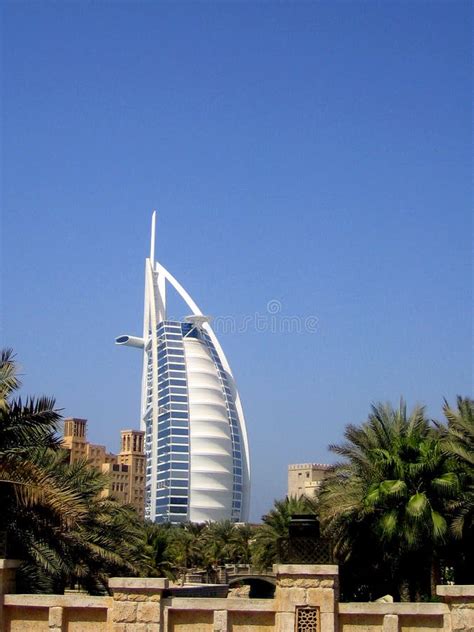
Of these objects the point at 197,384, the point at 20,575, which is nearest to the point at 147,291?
the point at 197,384

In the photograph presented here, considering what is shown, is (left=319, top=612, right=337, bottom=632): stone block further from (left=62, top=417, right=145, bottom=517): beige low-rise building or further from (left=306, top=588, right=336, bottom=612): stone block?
(left=62, top=417, right=145, bottom=517): beige low-rise building

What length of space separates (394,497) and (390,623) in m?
9.54

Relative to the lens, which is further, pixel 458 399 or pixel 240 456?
pixel 240 456

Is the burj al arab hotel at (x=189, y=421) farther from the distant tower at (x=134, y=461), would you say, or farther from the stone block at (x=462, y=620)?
the stone block at (x=462, y=620)

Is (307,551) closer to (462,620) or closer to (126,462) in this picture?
(462,620)

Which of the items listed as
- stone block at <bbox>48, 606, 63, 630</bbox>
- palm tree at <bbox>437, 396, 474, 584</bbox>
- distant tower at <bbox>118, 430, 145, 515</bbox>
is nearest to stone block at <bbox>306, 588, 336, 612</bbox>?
stone block at <bbox>48, 606, 63, 630</bbox>

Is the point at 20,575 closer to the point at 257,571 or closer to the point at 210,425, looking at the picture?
the point at 257,571

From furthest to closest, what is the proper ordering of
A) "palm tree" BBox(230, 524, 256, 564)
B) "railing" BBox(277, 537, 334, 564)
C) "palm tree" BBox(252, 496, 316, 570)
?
1. "palm tree" BBox(230, 524, 256, 564)
2. "palm tree" BBox(252, 496, 316, 570)
3. "railing" BBox(277, 537, 334, 564)

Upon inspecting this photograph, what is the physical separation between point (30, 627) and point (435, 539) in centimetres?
1080

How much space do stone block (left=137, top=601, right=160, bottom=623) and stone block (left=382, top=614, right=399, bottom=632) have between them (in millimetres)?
2545

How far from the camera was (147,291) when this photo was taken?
161875 millimetres

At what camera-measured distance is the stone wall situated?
34.9ft

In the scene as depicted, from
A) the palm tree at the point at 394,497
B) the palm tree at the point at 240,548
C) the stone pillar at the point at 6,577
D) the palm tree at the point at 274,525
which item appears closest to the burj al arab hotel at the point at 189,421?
the palm tree at the point at 240,548

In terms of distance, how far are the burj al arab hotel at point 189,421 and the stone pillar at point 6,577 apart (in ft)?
445
